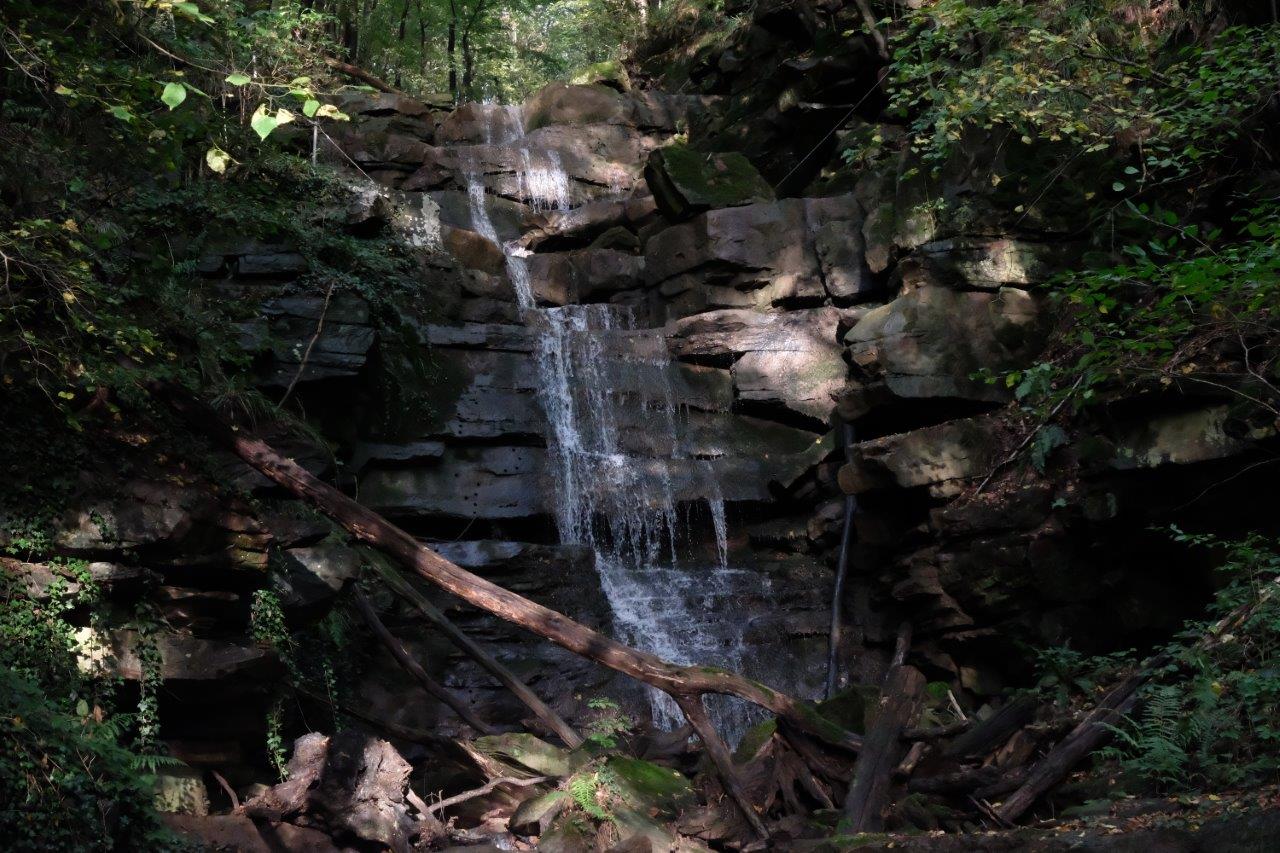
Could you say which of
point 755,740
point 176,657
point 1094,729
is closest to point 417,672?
point 176,657

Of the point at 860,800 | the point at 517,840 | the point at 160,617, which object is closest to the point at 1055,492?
the point at 860,800

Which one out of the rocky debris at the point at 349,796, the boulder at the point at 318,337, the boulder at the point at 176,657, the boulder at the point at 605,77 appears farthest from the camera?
the boulder at the point at 605,77

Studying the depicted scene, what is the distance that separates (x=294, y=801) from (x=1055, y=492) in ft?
24.5

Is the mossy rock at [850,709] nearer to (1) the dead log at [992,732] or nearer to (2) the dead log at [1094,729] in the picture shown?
(1) the dead log at [992,732]

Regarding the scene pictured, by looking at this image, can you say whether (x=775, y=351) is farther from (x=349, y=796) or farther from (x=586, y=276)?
(x=349, y=796)

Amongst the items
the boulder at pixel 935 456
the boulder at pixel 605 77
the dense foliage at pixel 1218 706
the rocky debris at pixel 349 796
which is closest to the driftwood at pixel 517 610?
the rocky debris at pixel 349 796

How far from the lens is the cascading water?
11016mm

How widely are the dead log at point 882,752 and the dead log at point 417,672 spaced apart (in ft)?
10.5

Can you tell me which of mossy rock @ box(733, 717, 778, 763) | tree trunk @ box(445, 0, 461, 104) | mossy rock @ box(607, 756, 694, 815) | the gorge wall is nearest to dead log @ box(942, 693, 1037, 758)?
mossy rock @ box(733, 717, 778, 763)

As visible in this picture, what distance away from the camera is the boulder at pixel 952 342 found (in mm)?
10977

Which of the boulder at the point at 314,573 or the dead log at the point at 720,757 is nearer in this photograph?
the dead log at the point at 720,757

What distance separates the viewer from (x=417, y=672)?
8.46 meters

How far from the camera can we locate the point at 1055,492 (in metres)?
9.63

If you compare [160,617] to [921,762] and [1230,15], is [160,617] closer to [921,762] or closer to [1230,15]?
[921,762]
